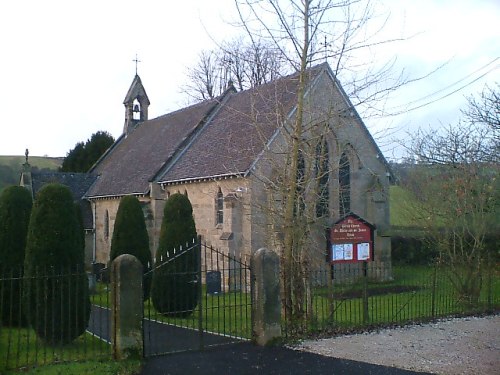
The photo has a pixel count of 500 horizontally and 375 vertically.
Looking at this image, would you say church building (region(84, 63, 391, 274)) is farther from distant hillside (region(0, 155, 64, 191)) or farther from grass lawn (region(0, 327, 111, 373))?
distant hillside (region(0, 155, 64, 191))

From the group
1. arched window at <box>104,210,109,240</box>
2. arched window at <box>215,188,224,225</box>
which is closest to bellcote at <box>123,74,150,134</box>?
arched window at <box>104,210,109,240</box>

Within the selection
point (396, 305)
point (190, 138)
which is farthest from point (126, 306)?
point (190, 138)

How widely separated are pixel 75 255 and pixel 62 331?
55.5 inches

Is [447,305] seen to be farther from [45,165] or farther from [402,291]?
[45,165]

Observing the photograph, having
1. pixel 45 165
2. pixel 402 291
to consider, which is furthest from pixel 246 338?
pixel 45 165

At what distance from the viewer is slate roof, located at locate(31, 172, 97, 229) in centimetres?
3191

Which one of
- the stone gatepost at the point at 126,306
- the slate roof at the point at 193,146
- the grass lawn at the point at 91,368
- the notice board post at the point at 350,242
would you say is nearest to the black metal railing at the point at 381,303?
the notice board post at the point at 350,242

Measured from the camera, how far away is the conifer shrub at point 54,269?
10484mm

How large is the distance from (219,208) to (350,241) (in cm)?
1052

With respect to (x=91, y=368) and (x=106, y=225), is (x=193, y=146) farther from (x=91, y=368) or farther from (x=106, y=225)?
(x=91, y=368)

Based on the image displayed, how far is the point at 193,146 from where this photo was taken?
2623 cm

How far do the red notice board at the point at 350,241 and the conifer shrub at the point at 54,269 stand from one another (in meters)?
5.27

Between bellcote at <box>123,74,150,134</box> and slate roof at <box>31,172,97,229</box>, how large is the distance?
5220 mm

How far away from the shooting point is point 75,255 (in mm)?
10961
